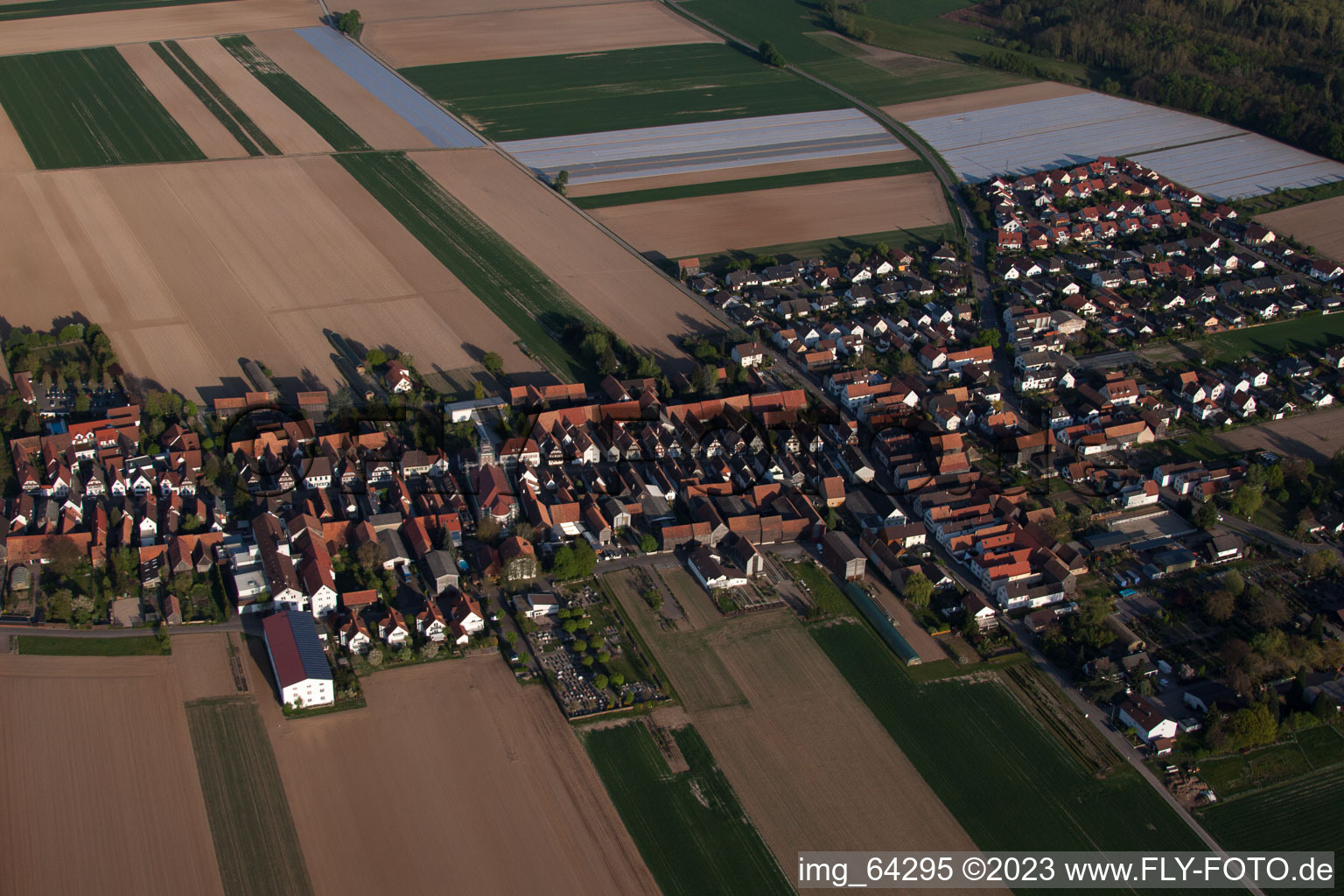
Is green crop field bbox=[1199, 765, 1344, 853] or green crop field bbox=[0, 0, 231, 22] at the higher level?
green crop field bbox=[0, 0, 231, 22]

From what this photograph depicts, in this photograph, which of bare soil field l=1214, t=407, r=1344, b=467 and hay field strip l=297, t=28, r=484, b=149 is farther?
hay field strip l=297, t=28, r=484, b=149

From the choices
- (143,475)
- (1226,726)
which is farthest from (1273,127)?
(143,475)

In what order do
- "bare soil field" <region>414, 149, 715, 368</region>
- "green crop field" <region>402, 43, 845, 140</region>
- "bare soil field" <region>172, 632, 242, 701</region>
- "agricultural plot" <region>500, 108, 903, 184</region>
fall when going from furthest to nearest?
1. "green crop field" <region>402, 43, 845, 140</region>
2. "agricultural plot" <region>500, 108, 903, 184</region>
3. "bare soil field" <region>414, 149, 715, 368</region>
4. "bare soil field" <region>172, 632, 242, 701</region>

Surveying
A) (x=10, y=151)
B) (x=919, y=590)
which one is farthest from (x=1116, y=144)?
(x=10, y=151)

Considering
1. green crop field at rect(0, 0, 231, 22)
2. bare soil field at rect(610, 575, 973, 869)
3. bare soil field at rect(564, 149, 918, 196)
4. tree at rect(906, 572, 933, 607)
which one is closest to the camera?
bare soil field at rect(610, 575, 973, 869)

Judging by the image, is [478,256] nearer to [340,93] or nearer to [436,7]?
[340,93]

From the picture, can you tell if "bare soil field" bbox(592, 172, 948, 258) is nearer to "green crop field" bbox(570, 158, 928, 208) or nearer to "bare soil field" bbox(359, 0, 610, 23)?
"green crop field" bbox(570, 158, 928, 208)

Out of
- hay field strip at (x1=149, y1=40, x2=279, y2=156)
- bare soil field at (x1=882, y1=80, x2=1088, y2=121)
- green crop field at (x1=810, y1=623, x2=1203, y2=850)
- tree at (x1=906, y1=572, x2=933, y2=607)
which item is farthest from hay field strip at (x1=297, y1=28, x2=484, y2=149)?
green crop field at (x1=810, y1=623, x2=1203, y2=850)
